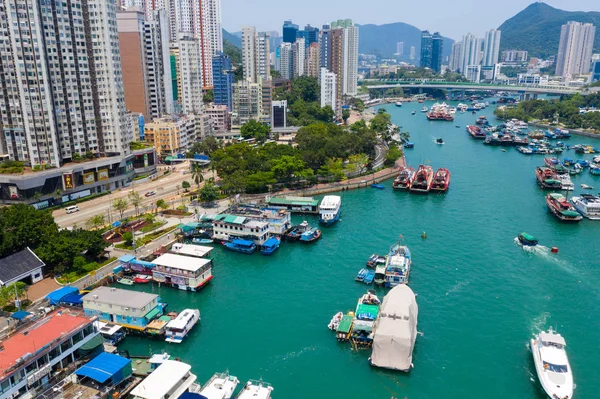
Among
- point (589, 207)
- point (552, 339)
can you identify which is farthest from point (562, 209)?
point (552, 339)

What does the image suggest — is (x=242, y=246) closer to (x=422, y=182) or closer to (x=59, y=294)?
(x=59, y=294)

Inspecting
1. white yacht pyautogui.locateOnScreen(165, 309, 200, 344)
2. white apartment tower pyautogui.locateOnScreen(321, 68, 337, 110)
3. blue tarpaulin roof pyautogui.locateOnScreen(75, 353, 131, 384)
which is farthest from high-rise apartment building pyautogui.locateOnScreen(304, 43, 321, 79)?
blue tarpaulin roof pyautogui.locateOnScreen(75, 353, 131, 384)

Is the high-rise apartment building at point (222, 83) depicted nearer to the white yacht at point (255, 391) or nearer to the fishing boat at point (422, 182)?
the fishing boat at point (422, 182)

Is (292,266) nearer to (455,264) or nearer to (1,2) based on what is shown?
(455,264)

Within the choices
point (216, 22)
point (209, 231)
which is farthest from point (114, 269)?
point (216, 22)

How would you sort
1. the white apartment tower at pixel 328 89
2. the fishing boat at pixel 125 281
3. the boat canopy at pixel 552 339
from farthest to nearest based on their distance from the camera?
1. the white apartment tower at pixel 328 89
2. the fishing boat at pixel 125 281
3. the boat canopy at pixel 552 339

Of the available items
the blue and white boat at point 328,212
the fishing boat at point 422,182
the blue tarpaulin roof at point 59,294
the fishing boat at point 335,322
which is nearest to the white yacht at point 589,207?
the fishing boat at point 422,182
